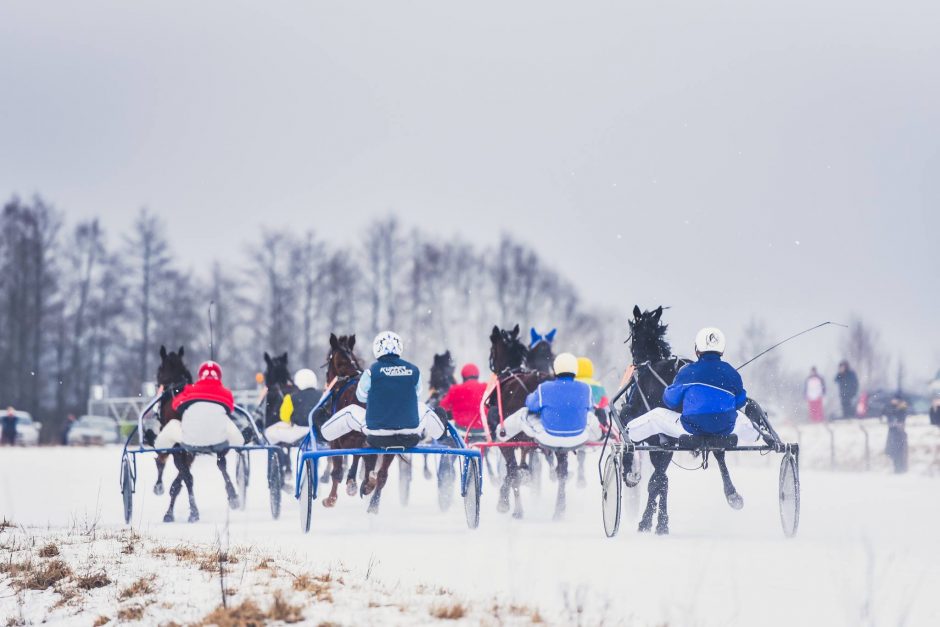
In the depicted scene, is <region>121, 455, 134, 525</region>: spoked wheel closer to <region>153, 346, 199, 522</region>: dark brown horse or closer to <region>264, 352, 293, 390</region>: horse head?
<region>153, 346, 199, 522</region>: dark brown horse

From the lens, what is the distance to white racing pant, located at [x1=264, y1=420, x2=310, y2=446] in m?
18.2

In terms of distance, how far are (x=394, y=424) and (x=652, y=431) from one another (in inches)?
104

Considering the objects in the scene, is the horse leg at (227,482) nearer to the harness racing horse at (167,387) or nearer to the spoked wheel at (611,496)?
the harness racing horse at (167,387)

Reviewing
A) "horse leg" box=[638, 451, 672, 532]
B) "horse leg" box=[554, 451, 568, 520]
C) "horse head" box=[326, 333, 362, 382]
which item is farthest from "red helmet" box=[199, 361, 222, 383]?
"horse leg" box=[638, 451, 672, 532]

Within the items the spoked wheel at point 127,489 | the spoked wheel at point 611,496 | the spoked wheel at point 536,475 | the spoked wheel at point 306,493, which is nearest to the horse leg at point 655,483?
the spoked wheel at point 611,496

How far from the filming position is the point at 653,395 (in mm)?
13609

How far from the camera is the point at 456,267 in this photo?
2498 inches

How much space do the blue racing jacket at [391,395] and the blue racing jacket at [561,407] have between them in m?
2.18

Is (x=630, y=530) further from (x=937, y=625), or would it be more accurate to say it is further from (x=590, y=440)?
(x=937, y=625)

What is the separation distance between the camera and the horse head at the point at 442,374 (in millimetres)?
21688

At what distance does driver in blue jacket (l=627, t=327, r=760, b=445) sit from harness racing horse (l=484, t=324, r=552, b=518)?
3264mm

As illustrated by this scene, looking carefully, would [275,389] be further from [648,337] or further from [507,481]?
[648,337]

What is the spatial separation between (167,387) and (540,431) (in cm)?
507

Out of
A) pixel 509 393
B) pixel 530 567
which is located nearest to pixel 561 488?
pixel 509 393
